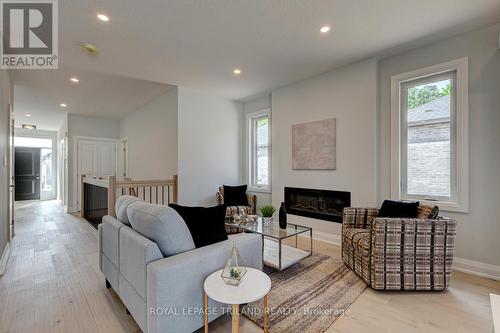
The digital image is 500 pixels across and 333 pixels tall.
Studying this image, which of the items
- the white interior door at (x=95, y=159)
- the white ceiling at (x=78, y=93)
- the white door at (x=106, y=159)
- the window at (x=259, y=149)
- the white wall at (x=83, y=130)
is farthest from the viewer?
the white door at (x=106, y=159)

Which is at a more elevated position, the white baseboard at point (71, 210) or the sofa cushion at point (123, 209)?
the sofa cushion at point (123, 209)

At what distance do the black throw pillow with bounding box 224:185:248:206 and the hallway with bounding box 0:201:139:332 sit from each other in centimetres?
231

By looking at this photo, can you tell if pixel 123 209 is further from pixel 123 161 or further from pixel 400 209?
pixel 123 161

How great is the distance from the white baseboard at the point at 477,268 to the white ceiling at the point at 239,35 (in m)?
2.67

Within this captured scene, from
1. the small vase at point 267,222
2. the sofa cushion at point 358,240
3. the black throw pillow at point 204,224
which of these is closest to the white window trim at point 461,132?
the sofa cushion at point 358,240

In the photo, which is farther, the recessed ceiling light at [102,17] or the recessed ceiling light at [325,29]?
the recessed ceiling light at [325,29]

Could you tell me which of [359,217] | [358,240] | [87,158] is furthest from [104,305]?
[87,158]

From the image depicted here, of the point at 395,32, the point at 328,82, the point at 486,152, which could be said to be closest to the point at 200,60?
the point at 328,82

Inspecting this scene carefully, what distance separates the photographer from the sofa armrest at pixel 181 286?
137 centimetres

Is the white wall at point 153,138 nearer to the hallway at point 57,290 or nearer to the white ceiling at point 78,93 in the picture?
the white ceiling at point 78,93

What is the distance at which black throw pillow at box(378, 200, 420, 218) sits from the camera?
101 inches

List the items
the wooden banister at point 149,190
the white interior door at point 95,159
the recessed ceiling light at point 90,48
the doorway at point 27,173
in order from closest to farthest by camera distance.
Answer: the recessed ceiling light at point 90,48, the wooden banister at point 149,190, the white interior door at point 95,159, the doorway at point 27,173

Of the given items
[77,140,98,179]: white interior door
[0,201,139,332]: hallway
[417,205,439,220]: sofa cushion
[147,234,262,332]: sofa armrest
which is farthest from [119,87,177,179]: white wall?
[417,205,439,220]: sofa cushion

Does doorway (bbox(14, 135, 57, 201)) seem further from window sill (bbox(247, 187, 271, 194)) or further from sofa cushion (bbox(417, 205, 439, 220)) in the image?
sofa cushion (bbox(417, 205, 439, 220))
